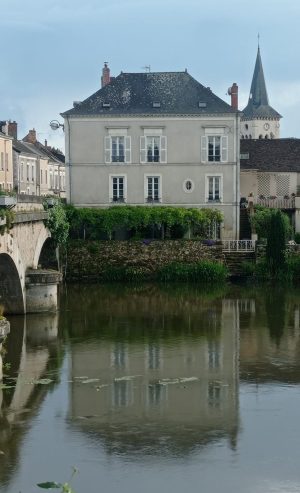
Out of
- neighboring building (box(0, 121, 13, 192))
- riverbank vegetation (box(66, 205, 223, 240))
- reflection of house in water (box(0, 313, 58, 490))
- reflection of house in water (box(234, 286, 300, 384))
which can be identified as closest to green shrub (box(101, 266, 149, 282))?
riverbank vegetation (box(66, 205, 223, 240))

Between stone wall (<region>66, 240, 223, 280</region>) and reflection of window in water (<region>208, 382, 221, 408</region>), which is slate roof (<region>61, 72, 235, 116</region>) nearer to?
stone wall (<region>66, 240, 223, 280</region>)

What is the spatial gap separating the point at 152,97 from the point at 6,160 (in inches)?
612

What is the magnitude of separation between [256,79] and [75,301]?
46.9m

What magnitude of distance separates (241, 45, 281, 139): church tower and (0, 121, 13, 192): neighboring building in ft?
84.1

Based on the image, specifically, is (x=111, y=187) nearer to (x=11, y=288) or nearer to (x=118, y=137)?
(x=118, y=137)

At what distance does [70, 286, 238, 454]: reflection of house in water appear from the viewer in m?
15.5

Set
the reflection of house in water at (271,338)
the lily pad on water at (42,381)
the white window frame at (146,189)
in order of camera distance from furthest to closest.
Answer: the white window frame at (146,189) < the reflection of house in water at (271,338) < the lily pad on water at (42,381)

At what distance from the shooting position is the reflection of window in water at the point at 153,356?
70.1 ft

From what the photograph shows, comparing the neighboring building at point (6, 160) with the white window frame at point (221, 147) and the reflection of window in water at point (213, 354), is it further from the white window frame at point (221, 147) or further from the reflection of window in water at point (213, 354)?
the reflection of window in water at point (213, 354)

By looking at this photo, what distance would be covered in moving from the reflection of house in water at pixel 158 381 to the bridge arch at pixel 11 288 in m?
2.03

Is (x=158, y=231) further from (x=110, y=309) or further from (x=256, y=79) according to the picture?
(x=256, y=79)

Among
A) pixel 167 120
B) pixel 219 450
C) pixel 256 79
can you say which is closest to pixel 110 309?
pixel 167 120

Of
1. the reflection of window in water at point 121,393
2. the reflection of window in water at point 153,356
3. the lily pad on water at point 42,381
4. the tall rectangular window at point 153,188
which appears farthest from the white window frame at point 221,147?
the reflection of window in water at point 121,393

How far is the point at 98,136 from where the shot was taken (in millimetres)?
41875
